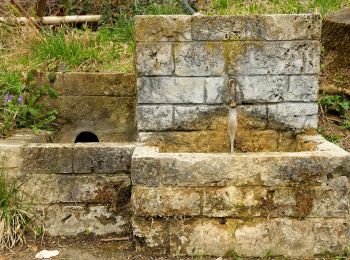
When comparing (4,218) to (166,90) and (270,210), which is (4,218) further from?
(270,210)

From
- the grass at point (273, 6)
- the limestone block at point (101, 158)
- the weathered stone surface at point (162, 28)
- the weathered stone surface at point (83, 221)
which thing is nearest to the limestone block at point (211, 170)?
the limestone block at point (101, 158)

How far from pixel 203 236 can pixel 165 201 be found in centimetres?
40

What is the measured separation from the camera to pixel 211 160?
396 centimetres

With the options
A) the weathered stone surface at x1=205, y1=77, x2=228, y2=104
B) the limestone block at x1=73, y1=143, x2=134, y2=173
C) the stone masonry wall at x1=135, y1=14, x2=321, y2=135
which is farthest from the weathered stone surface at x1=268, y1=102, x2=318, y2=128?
the limestone block at x1=73, y1=143, x2=134, y2=173

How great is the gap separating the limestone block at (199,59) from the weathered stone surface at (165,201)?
1.22 meters

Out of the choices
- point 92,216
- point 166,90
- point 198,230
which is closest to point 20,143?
point 92,216

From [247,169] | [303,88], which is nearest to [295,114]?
[303,88]

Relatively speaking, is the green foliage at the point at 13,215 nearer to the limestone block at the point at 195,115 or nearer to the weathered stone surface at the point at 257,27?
the limestone block at the point at 195,115

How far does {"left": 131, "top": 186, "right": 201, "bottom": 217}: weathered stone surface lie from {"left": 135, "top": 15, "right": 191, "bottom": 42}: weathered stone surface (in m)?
1.42

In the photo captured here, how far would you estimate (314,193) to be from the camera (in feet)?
13.1

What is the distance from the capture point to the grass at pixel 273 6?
7.60 meters

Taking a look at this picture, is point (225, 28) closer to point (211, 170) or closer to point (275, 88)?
point (275, 88)

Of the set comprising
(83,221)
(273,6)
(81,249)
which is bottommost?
(81,249)

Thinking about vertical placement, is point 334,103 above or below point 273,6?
below
